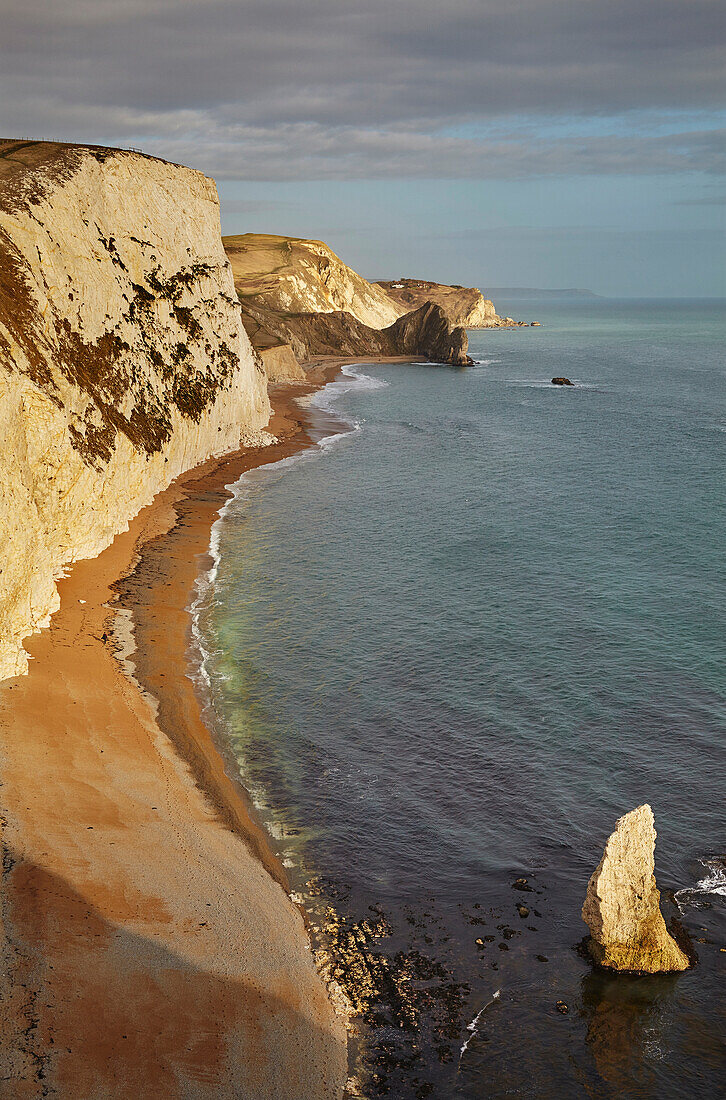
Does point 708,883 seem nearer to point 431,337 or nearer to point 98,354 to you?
point 98,354

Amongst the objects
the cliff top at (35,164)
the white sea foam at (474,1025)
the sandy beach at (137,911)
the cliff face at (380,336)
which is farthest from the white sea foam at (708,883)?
the cliff face at (380,336)

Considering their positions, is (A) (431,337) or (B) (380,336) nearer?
(A) (431,337)

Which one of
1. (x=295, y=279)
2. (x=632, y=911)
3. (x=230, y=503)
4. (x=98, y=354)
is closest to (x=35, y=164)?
(x=98, y=354)

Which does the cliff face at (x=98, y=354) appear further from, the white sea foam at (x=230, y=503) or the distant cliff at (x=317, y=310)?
the distant cliff at (x=317, y=310)

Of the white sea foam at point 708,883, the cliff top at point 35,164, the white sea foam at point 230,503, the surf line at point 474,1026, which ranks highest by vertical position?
the cliff top at point 35,164

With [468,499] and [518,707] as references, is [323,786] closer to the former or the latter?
[518,707]

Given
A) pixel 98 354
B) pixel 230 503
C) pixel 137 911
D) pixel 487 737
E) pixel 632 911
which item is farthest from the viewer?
pixel 230 503

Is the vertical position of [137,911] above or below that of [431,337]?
below
